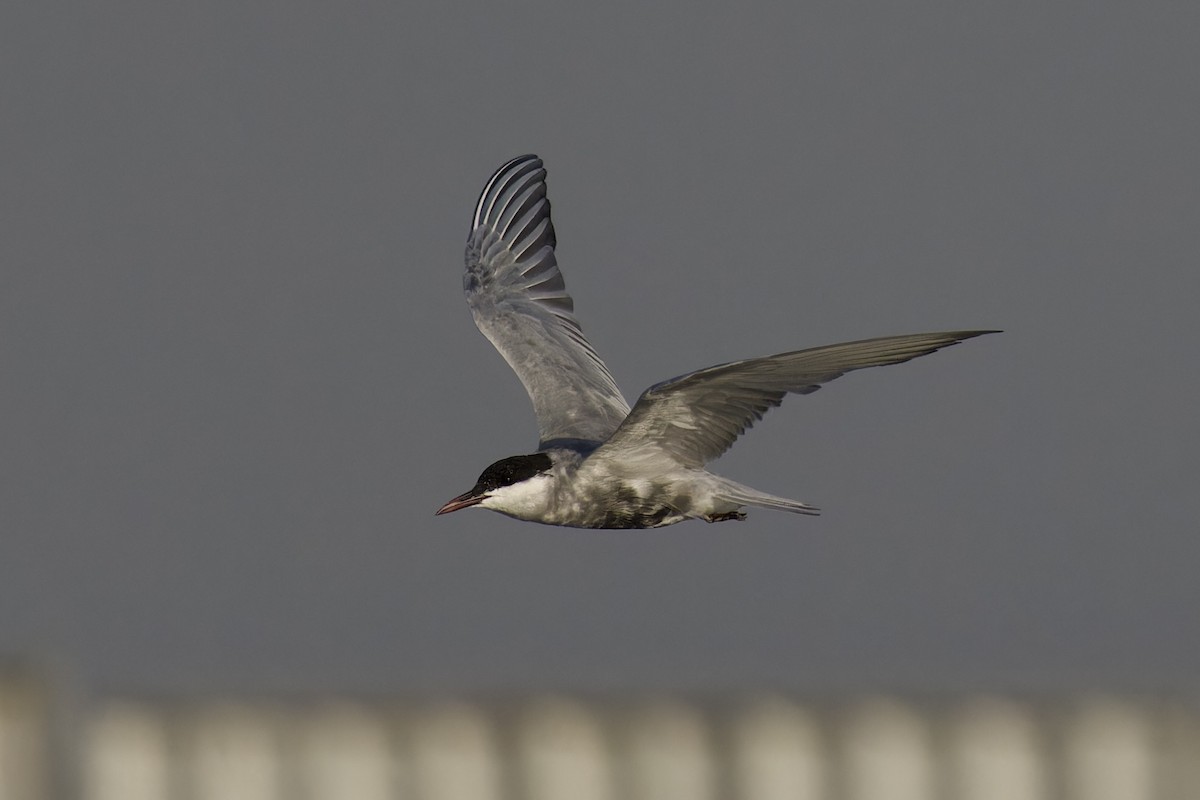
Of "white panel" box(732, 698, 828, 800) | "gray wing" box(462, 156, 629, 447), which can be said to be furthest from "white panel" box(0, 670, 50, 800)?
"white panel" box(732, 698, 828, 800)

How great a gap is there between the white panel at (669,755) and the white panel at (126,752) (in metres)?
3.23

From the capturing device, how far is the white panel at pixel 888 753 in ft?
43.6

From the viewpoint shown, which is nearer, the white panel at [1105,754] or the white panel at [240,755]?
the white panel at [1105,754]

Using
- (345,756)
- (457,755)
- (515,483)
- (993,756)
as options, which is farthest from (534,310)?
(993,756)

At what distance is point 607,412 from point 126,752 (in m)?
3.97

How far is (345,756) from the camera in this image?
44.9 feet

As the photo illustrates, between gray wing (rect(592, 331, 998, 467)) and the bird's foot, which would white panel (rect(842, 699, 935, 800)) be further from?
gray wing (rect(592, 331, 998, 467))

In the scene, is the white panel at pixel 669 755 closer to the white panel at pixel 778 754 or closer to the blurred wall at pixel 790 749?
the blurred wall at pixel 790 749

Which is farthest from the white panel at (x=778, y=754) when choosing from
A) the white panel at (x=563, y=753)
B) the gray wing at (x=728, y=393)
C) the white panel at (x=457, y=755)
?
the gray wing at (x=728, y=393)

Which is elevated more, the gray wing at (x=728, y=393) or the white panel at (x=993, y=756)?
the gray wing at (x=728, y=393)

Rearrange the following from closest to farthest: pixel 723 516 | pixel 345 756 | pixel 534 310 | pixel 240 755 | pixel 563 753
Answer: pixel 723 516
pixel 563 753
pixel 345 756
pixel 240 755
pixel 534 310

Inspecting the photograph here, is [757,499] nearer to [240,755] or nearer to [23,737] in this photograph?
[240,755]

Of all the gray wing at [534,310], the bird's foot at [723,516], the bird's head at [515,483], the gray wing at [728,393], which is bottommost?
the bird's foot at [723,516]

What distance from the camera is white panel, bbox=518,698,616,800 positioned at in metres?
13.3
